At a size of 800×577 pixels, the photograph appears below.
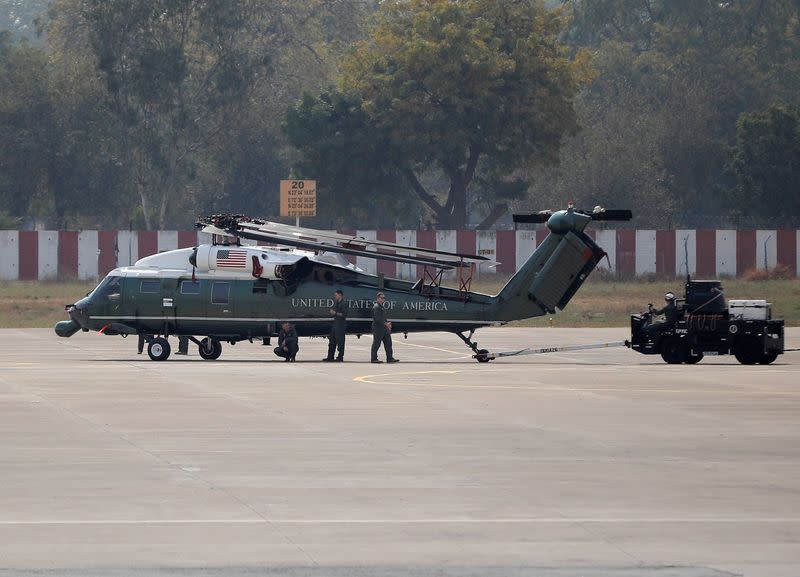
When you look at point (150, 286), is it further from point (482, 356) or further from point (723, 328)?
point (723, 328)

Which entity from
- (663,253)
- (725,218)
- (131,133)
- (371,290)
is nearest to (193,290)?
(371,290)

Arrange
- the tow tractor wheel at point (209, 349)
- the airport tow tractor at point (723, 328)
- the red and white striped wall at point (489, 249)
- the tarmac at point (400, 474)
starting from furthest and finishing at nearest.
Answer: the red and white striped wall at point (489, 249), the tow tractor wheel at point (209, 349), the airport tow tractor at point (723, 328), the tarmac at point (400, 474)

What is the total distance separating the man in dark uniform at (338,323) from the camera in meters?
34.3

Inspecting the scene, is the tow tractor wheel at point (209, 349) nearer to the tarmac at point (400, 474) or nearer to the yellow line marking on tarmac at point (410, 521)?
the tarmac at point (400, 474)

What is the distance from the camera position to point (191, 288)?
35062mm

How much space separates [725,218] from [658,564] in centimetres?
8943

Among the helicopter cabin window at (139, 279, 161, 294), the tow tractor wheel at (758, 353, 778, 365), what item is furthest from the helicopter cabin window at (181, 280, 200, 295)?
→ the tow tractor wheel at (758, 353, 778, 365)

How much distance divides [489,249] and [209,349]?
35639 millimetres

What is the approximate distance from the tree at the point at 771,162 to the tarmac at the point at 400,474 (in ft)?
180

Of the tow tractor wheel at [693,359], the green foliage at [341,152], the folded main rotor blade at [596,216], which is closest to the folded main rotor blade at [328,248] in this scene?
the folded main rotor blade at [596,216]

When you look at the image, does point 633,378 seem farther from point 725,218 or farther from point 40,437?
point 725,218

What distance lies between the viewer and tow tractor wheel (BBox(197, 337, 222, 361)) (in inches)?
1412

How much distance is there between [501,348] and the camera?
40375mm

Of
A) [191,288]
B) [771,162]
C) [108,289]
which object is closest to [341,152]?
[771,162]
